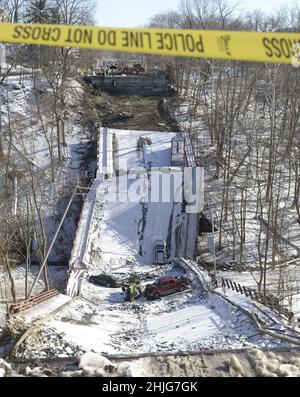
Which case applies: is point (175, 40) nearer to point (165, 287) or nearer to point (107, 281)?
point (165, 287)

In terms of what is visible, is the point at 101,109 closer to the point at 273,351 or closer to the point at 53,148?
the point at 53,148

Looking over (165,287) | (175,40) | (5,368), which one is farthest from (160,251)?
(175,40)

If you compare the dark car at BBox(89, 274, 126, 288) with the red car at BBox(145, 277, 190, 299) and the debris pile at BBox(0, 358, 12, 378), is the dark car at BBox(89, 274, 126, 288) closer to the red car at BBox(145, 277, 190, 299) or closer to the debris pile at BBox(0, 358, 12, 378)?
the red car at BBox(145, 277, 190, 299)

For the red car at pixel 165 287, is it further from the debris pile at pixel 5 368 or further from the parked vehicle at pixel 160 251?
the debris pile at pixel 5 368

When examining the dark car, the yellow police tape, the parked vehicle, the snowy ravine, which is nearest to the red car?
the snowy ravine

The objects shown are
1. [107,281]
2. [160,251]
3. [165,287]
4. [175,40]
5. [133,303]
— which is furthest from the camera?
[160,251]
